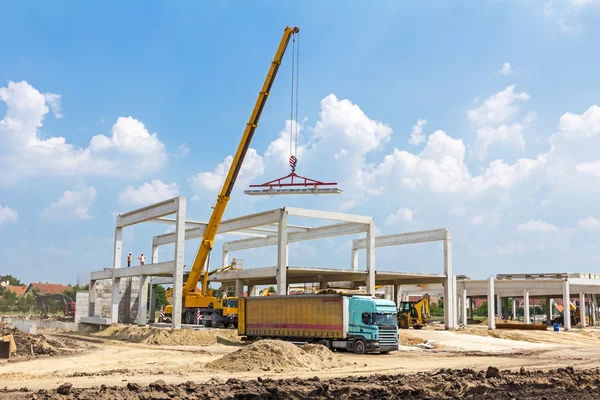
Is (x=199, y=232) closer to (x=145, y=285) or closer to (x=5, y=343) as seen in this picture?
(x=145, y=285)

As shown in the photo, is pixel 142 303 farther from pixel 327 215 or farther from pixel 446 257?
pixel 446 257

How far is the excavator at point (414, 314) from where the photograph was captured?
4677cm

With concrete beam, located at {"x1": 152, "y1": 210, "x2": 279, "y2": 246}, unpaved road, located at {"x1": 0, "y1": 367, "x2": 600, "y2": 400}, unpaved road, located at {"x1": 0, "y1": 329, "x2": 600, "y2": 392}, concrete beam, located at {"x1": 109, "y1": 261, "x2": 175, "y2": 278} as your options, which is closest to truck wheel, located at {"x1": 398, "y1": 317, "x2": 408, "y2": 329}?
unpaved road, located at {"x1": 0, "y1": 329, "x2": 600, "y2": 392}

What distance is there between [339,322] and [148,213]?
21812 millimetres

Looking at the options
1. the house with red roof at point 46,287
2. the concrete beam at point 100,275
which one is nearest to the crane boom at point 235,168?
the concrete beam at point 100,275

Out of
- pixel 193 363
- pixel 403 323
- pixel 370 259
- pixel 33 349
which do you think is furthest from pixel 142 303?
pixel 193 363

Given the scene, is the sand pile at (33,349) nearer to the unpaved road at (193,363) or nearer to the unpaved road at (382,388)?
the unpaved road at (193,363)

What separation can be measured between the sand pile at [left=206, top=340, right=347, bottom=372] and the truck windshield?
477 centimetres

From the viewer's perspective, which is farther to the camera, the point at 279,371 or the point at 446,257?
the point at 446,257

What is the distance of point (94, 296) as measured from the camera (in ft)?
175

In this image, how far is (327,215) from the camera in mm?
43344

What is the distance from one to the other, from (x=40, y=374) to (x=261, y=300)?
13799 mm

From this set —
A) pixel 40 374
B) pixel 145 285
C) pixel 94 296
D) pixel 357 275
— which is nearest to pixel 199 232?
pixel 145 285

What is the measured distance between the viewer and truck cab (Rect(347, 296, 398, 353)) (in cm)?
2755
